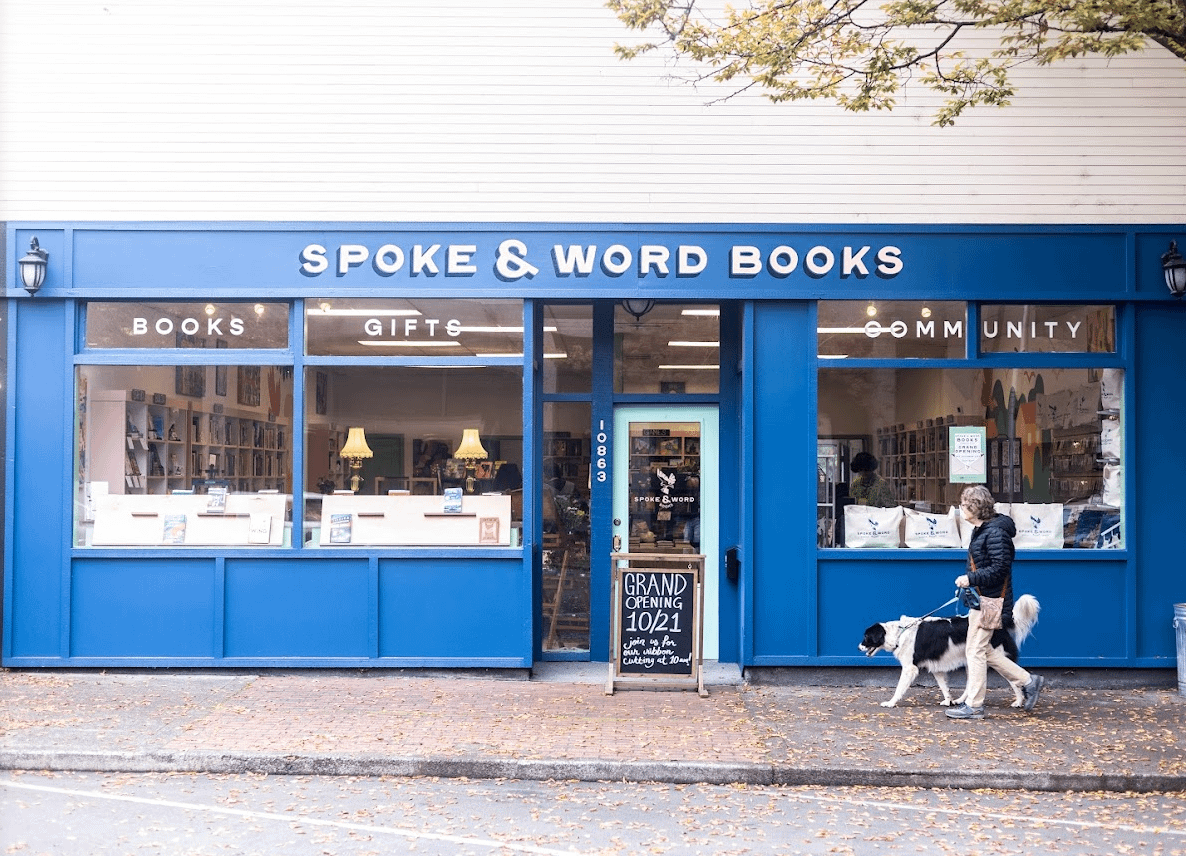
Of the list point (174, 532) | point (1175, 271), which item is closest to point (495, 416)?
point (174, 532)

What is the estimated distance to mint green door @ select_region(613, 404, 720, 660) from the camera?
10.8m

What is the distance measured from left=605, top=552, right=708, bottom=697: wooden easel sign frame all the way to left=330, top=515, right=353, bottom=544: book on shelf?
231 cm

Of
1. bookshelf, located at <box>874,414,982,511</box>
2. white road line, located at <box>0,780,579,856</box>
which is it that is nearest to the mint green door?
bookshelf, located at <box>874,414,982,511</box>

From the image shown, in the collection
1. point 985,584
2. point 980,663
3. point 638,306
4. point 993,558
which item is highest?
point 638,306

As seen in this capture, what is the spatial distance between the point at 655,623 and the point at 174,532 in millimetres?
4179

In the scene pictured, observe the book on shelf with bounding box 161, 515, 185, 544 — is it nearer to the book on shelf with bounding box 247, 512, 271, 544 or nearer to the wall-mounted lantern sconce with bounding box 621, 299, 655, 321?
the book on shelf with bounding box 247, 512, 271, 544

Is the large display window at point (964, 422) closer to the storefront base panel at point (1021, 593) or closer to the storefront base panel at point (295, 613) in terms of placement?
the storefront base panel at point (1021, 593)

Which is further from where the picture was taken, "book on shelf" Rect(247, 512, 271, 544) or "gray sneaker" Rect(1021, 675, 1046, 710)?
"book on shelf" Rect(247, 512, 271, 544)

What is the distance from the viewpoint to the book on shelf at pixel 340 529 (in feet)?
33.4

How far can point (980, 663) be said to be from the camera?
8.77m

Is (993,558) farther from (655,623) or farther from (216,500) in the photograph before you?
(216,500)

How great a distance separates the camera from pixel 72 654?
9992 millimetres

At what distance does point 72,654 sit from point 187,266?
133 inches

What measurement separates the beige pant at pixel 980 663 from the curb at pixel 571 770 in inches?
60.0
